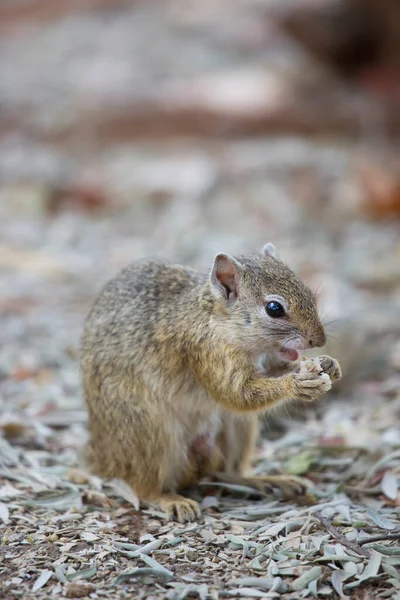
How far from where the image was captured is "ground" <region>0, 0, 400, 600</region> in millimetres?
3785

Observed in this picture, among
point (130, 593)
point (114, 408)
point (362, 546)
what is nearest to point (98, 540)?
point (130, 593)

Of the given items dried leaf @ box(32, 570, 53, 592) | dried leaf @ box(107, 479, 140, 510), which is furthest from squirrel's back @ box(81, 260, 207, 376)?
dried leaf @ box(32, 570, 53, 592)

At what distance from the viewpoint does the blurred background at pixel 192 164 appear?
6.76 meters

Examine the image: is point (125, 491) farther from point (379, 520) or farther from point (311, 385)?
point (379, 520)

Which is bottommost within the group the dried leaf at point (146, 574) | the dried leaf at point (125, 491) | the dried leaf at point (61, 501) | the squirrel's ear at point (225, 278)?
the dried leaf at point (146, 574)

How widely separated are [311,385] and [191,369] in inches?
28.9

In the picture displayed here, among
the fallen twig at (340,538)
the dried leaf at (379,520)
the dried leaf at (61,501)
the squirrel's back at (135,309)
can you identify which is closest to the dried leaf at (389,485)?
the dried leaf at (379,520)

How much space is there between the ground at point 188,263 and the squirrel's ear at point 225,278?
0.99 m

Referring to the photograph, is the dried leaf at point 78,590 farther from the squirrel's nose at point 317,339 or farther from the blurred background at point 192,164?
the blurred background at point 192,164

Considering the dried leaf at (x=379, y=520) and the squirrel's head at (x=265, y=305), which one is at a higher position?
the squirrel's head at (x=265, y=305)

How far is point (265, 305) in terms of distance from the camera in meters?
4.36

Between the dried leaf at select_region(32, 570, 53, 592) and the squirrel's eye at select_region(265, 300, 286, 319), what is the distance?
160cm

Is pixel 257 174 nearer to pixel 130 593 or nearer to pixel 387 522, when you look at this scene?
pixel 387 522

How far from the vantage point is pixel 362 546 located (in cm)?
384
